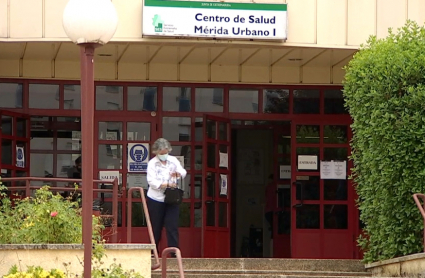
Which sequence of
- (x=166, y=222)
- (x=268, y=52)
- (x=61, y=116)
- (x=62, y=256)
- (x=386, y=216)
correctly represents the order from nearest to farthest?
(x=62, y=256)
(x=386, y=216)
(x=166, y=222)
(x=268, y=52)
(x=61, y=116)

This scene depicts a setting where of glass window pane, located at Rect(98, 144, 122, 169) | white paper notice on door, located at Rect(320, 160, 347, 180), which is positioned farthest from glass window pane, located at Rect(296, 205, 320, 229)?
glass window pane, located at Rect(98, 144, 122, 169)

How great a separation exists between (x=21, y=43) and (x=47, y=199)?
3.54m

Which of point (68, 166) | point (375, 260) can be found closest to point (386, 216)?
point (375, 260)

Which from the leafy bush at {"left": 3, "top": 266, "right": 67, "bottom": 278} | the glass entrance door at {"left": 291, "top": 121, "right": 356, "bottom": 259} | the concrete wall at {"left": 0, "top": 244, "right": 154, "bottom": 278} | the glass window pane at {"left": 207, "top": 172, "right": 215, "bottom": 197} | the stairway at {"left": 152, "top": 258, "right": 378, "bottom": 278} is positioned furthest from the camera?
the glass entrance door at {"left": 291, "top": 121, "right": 356, "bottom": 259}

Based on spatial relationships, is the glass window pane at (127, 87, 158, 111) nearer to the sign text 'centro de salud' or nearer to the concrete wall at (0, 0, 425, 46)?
the concrete wall at (0, 0, 425, 46)

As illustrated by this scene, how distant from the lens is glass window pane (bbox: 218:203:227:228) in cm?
1702

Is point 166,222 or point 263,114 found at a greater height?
point 263,114

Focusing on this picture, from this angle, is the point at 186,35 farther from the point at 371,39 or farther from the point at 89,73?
the point at 89,73

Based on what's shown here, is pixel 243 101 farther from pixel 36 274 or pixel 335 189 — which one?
pixel 36 274

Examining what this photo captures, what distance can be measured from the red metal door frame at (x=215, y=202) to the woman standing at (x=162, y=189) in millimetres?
2630

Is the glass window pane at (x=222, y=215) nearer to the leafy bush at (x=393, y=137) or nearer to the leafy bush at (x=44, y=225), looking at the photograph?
the leafy bush at (x=393, y=137)

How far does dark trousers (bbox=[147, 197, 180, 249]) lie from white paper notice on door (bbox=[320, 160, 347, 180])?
154 inches

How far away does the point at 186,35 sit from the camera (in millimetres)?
14453

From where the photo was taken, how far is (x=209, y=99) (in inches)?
685
